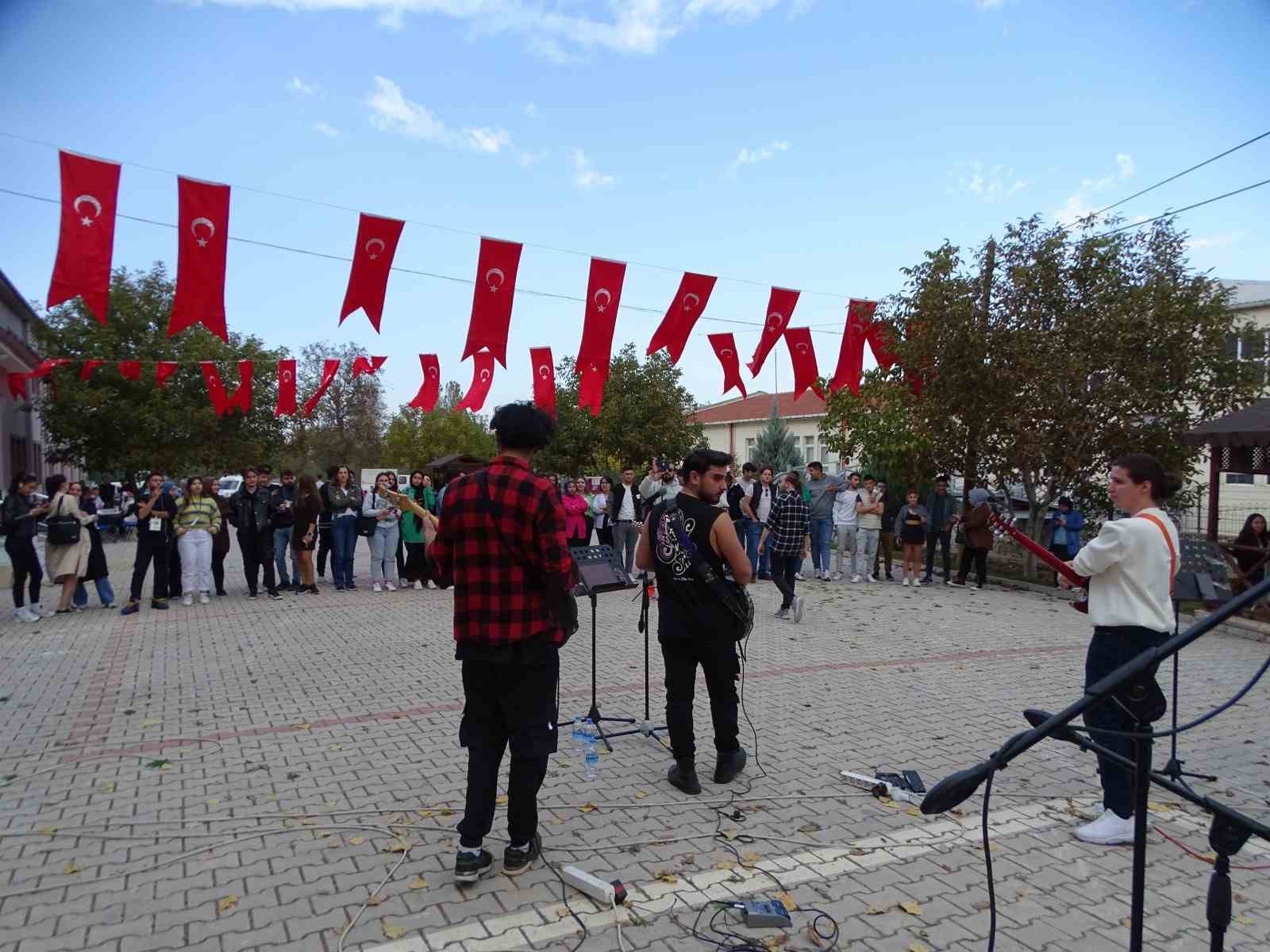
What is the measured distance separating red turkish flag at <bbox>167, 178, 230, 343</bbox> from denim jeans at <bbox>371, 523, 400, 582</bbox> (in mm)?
5174

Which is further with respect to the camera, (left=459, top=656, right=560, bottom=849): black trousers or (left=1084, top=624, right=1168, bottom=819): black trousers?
(left=1084, top=624, right=1168, bottom=819): black trousers

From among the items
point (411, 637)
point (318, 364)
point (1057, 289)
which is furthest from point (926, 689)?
point (318, 364)

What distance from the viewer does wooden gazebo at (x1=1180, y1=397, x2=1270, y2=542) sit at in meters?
10.3

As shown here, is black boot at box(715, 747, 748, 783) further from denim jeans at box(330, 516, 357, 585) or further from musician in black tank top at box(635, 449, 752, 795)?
denim jeans at box(330, 516, 357, 585)

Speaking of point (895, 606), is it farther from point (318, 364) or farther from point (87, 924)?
point (318, 364)

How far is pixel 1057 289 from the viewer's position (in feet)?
44.9

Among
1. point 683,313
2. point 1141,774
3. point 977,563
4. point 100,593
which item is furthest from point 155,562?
point 977,563

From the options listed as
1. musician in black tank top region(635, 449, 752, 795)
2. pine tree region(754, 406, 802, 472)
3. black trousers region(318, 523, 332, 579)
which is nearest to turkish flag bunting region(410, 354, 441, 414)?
black trousers region(318, 523, 332, 579)

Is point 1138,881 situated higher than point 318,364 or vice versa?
point 318,364

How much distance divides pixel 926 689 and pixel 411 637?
5.26 metres

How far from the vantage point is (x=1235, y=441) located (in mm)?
10547

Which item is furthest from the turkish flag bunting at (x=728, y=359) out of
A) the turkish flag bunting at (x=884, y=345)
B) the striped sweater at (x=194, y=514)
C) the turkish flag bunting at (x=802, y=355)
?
the striped sweater at (x=194, y=514)

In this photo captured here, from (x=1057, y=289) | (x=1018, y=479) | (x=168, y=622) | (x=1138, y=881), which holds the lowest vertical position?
(x=168, y=622)

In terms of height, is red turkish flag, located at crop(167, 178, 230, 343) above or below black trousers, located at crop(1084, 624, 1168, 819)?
above
